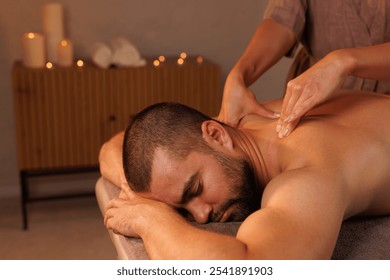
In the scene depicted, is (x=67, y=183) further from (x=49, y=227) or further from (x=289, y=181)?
(x=289, y=181)

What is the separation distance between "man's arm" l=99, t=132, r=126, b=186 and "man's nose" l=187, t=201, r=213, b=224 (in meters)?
0.28

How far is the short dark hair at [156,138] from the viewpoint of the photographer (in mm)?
1599

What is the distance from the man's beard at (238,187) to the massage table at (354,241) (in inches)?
1.2

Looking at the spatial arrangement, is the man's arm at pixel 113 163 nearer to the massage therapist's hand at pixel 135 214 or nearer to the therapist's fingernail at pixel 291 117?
the massage therapist's hand at pixel 135 214

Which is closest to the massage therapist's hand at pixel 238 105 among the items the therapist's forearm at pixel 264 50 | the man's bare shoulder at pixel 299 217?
the therapist's forearm at pixel 264 50

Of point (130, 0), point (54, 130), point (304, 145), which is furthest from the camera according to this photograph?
point (130, 0)

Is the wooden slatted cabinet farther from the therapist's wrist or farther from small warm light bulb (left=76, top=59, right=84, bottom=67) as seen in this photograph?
the therapist's wrist

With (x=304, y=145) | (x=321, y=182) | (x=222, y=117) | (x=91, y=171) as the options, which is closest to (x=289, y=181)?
(x=321, y=182)

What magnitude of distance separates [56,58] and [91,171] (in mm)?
722

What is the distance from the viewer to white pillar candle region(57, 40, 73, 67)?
3.65m

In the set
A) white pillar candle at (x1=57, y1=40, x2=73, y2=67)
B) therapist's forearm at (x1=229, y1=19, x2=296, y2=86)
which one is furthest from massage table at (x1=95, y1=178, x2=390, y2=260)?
white pillar candle at (x1=57, y1=40, x2=73, y2=67)

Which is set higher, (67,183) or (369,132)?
(369,132)

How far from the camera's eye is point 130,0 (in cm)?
396

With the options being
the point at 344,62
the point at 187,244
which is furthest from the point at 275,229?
the point at 344,62
